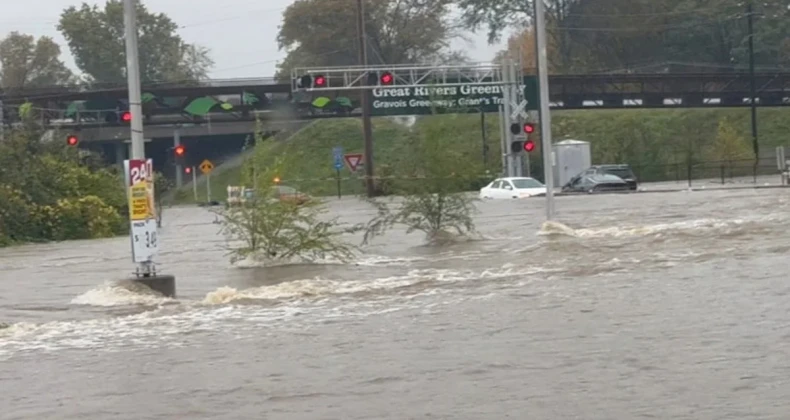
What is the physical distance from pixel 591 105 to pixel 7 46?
67.8 meters

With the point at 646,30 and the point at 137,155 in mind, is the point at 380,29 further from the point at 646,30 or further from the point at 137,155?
the point at 137,155

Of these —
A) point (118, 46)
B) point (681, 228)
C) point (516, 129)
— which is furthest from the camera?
point (118, 46)

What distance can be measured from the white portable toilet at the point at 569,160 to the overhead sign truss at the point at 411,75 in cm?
1081

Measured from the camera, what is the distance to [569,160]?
70.4 metres

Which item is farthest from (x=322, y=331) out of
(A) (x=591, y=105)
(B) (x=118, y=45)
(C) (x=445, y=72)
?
(B) (x=118, y=45)

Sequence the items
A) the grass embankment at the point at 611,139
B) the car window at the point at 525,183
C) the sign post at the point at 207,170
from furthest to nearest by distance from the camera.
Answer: the grass embankment at the point at 611,139 < the sign post at the point at 207,170 < the car window at the point at 525,183

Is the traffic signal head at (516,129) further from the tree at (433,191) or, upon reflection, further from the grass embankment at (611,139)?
the grass embankment at (611,139)

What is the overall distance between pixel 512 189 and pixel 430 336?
136 feet

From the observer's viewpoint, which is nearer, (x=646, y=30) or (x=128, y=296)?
(x=128, y=296)

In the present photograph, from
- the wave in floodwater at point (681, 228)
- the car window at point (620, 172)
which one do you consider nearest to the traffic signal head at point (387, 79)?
the car window at point (620, 172)

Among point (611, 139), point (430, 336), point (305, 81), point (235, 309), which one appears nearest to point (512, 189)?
point (305, 81)

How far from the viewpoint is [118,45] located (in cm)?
11588

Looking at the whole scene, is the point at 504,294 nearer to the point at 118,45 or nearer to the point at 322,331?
the point at 322,331

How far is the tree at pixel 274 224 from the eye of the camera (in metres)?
24.5
